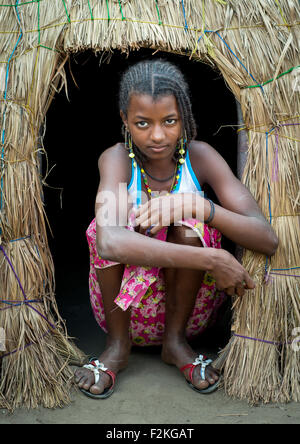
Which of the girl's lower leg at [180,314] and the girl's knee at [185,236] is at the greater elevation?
the girl's knee at [185,236]

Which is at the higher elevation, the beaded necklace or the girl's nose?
the girl's nose

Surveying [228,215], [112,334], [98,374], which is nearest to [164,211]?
[228,215]

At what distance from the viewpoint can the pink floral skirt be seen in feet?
6.77

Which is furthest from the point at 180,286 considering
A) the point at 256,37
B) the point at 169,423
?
the point at 256,37

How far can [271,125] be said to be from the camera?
2121 millimetres

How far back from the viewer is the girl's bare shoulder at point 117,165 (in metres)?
2.12

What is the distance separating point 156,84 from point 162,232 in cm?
61

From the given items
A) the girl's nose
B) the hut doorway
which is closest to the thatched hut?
the girl's nose

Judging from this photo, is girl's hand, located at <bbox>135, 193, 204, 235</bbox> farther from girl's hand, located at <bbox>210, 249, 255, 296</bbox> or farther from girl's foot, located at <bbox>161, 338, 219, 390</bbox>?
girl's foot, located at <bbox>161, 338, 219, 390</bbox>

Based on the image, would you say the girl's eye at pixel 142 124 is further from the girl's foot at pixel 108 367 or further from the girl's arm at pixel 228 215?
the girl's foot at pixel 108 367

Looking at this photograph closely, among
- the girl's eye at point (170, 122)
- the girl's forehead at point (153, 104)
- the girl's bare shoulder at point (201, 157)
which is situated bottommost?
the girl's bare shoulder at point (201, 157)

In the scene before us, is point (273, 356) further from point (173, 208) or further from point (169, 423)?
point (173, 208)

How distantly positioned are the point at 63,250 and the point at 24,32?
224 cm

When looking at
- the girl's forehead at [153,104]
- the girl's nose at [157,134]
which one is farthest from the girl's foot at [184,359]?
the girl's forehead at [153,104]
